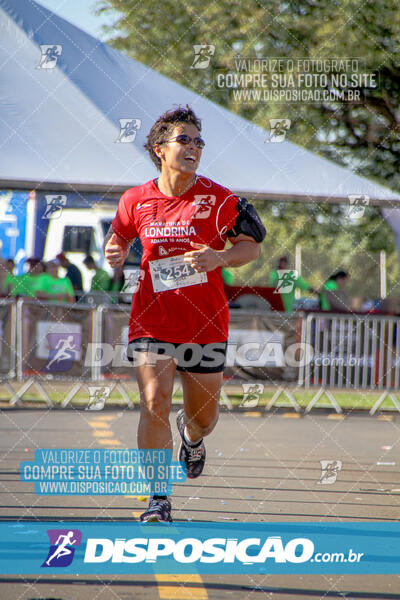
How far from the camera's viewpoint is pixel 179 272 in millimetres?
5137

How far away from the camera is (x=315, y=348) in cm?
1321

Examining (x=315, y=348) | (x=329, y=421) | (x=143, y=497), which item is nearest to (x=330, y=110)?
(x=315, y=348)

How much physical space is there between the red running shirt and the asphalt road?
1.04 meters

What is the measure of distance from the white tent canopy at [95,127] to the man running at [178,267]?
833cm

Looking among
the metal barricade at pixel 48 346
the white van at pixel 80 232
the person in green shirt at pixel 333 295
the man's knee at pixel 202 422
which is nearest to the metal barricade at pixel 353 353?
the person in green shirt at pixel 333 295

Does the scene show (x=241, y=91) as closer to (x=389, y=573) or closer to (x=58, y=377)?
(x=58, y=377)

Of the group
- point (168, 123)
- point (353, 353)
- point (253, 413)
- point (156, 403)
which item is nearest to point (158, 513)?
point (156, 403)

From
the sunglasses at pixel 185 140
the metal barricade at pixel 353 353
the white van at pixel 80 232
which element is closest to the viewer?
the sunglasses at pixel 185 140

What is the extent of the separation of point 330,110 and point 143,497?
53.8 ft

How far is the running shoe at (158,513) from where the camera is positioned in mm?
4914

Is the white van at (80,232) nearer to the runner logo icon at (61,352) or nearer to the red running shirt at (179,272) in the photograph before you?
the runner logo icon at (61,352)

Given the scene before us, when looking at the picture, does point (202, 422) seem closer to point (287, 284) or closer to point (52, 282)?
point (52, 282)

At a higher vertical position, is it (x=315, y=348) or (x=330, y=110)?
(x=330, y=110)

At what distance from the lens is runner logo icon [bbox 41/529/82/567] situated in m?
4.31
